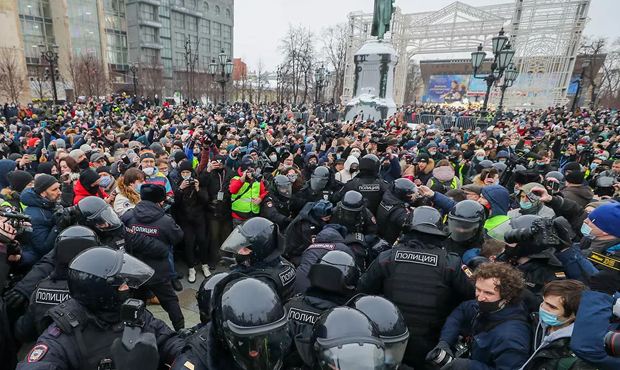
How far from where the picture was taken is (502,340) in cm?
211

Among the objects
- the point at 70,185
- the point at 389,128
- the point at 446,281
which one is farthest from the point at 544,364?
the point at 389,128

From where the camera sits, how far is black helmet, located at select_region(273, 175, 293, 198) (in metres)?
5.51

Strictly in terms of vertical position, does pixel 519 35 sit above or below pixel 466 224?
above

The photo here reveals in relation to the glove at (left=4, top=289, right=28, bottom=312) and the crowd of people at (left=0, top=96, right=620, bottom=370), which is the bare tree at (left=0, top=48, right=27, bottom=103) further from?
the glove at (left=4, top=289, right=28, bottom=312)

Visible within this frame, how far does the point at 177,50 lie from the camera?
64938mm

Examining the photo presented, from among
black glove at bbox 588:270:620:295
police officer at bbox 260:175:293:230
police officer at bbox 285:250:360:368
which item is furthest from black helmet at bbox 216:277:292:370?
police officer at bbox 260:175:293:230

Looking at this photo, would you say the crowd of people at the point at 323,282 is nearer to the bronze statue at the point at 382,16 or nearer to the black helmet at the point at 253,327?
the black helmet at the point at 253,327

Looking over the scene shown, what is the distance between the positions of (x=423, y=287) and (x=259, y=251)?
49.1 inches

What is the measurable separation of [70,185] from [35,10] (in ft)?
178

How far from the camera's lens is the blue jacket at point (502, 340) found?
205 cm

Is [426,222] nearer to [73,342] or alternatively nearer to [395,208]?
[395,208]

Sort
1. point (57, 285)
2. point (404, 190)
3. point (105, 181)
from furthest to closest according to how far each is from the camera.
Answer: point (105, 181)
point (404, 190)
point (57, 285)

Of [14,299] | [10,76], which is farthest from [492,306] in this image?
[10,76]

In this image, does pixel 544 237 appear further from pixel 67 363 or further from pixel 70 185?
pixel 70 185
